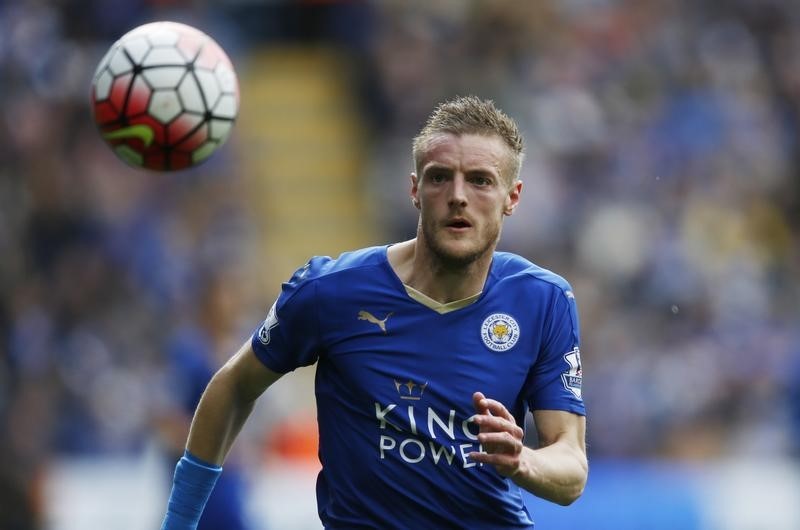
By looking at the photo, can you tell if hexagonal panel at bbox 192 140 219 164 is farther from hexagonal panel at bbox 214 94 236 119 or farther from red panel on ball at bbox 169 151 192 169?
hexagonal panel at bbox 214 94 236 119

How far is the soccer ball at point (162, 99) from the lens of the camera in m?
6.76

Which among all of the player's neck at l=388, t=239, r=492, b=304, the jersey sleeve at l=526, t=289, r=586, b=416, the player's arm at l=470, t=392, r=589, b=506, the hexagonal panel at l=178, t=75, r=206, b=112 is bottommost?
the player's arm at l=470, t=392, r=589, b=506

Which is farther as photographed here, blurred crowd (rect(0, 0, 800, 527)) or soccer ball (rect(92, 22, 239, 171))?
blurred crowd (rect(0, 0, 800, 527))

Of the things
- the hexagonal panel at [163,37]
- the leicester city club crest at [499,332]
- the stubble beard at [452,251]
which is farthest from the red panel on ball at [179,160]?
the leicester city club crest at [499,332]

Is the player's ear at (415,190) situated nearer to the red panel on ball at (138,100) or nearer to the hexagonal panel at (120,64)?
the red panel on ball at (138,100)

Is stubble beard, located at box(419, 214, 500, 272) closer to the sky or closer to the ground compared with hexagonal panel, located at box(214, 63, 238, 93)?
closer to the ground

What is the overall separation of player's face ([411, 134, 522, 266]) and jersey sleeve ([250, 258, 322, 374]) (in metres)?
0.47

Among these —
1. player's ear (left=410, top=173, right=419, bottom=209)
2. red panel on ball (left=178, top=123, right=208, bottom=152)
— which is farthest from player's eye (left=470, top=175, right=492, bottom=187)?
red panel on ball (left=178, top=123, right=208, bottom=152)

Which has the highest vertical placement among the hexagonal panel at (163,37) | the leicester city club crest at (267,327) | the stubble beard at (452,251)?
the hexagonal panel at (163,37)

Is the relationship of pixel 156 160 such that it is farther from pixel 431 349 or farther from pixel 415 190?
pixel 431 349

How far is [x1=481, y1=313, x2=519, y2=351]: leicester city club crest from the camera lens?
5391 millimetres

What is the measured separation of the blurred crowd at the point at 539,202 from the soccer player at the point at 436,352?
18.3 ft

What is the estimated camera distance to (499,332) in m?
5.41

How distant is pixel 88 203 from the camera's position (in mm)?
13539
